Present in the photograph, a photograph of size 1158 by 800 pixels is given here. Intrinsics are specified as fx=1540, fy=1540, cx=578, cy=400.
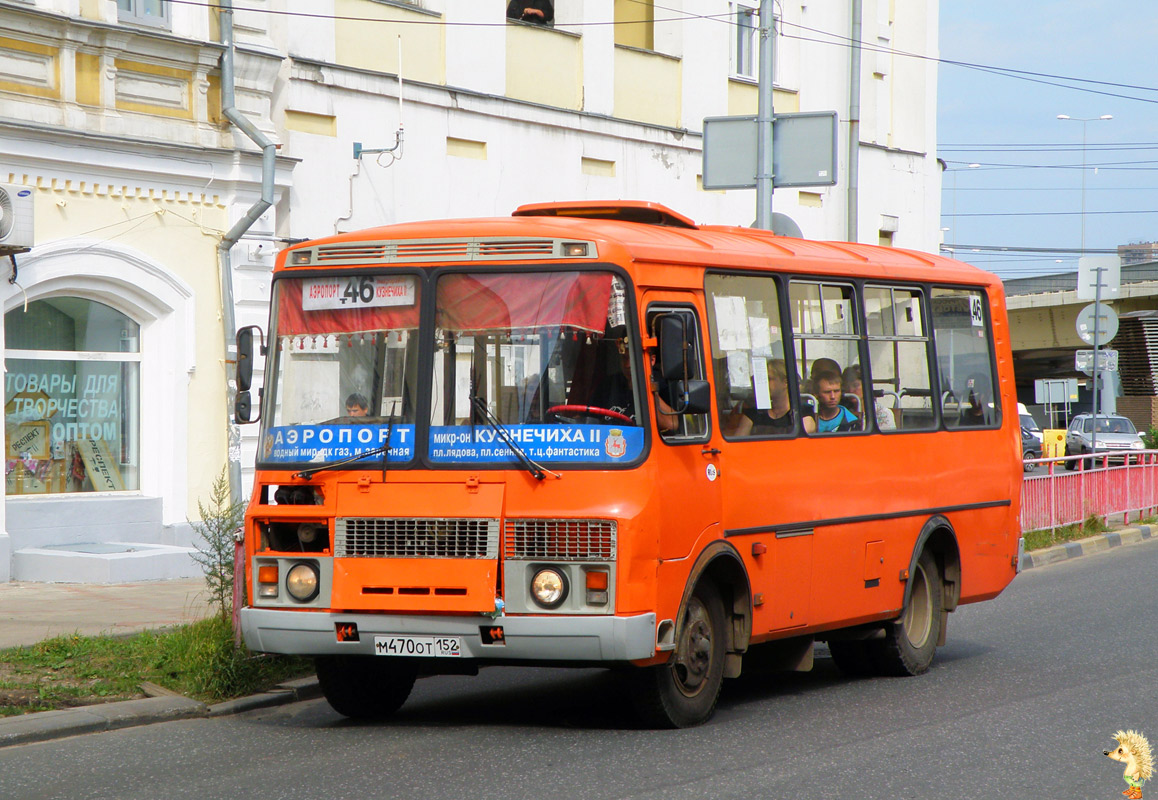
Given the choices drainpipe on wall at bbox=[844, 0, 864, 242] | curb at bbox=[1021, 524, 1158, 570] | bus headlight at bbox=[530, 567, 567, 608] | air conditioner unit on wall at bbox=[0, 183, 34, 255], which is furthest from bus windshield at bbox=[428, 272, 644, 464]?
drainpipe on wall at bbox=[844, 0, 864, 242]

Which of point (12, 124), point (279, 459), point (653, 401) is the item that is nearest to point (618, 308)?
point (653, 401)

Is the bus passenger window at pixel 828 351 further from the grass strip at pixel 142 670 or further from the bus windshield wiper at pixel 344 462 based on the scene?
the grass strip at pixel 142 670

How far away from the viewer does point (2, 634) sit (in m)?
10.7

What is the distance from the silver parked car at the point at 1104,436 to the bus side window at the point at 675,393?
120 ft

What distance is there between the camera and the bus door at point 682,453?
7.71 meters

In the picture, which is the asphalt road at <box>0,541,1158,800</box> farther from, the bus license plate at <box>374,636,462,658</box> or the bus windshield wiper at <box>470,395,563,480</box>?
the bus windshield wiper at <box>470,395,563,480</box>

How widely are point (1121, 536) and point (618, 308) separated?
15.1 meters

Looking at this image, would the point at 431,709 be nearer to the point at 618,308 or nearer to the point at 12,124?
the point at 618,308

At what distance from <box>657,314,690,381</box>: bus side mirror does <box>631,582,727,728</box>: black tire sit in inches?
48.5

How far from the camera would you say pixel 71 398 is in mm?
15609

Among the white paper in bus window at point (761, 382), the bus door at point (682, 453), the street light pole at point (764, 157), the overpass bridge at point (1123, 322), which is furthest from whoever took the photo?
the overpass bridge at point (1123, 322)

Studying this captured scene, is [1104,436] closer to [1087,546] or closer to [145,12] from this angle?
[1087,546]

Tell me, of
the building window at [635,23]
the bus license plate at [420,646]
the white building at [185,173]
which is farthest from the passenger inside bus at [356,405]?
the building window at [635,23]

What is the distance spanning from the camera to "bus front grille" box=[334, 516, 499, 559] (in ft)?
24.7
